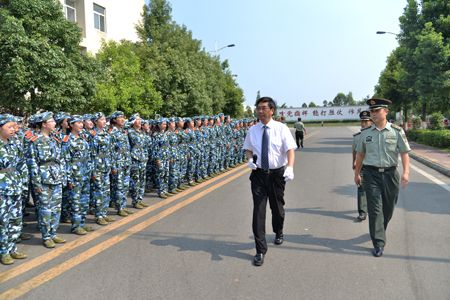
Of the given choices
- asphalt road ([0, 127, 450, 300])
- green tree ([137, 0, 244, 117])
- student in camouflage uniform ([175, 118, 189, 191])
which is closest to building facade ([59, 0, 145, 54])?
green tree ([137, 0, 244, 117])

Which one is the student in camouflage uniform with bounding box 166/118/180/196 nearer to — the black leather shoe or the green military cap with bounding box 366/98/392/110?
the black leather shoe

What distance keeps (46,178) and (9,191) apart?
0.51 m

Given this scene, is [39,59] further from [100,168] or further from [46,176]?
[46,176]

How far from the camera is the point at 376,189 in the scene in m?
4.85

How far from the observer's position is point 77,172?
5.60 meters

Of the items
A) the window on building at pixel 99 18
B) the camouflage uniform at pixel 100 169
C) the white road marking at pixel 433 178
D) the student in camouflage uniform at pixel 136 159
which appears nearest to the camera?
the camouflage uniform at pixel 100 169

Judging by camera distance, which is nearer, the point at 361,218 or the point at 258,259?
the point at 258,259

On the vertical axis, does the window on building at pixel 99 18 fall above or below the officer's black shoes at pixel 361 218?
above

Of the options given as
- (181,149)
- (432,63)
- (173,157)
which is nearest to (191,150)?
(181,149)

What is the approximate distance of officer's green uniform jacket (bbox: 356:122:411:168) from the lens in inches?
192

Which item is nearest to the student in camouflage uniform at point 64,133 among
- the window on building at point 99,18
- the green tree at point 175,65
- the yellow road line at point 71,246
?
the yellow road line at point 71,246

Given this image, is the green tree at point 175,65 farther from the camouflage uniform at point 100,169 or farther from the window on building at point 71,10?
the camouflage uniform at point 100,169

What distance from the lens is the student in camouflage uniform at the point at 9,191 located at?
4.52m

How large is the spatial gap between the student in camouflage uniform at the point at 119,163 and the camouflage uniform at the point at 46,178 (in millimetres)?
1317
